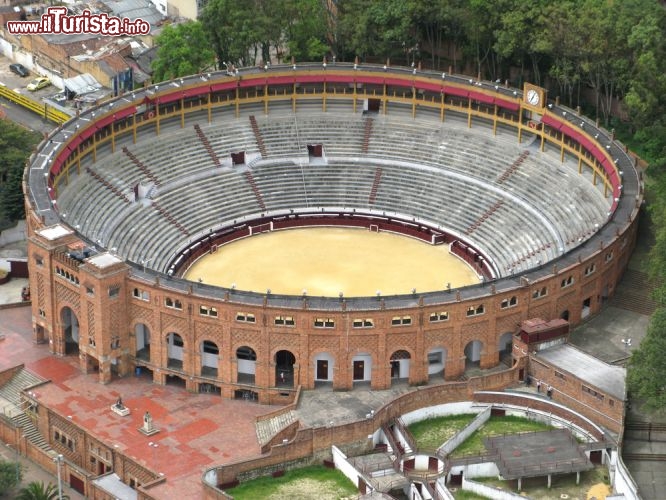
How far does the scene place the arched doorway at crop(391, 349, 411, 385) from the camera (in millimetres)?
166000

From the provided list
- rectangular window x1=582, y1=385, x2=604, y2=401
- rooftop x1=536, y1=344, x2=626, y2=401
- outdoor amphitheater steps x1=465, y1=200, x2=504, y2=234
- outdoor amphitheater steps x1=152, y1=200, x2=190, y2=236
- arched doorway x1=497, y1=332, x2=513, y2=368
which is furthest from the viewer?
outdoor amphitheater steps x1=465, y1=200, x2=504, y2=234

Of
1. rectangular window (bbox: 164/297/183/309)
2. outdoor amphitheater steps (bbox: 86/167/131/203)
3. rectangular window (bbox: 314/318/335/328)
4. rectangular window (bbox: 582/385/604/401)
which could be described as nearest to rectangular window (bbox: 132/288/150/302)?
rectangular window (bbox: 164/297/183/309)

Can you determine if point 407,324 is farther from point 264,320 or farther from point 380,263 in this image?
point 380,263

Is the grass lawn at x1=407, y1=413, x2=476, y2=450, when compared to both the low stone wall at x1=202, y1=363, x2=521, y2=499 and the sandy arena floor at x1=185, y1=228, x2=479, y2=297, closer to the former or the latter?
the low stone wall at x1=202, y1=363, x2=521, y2=499

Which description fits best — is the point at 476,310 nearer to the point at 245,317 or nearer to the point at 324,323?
the point at 324,323

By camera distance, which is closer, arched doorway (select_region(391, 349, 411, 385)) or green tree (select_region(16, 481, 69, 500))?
green tree (select_region(16, 481, 69, 500))

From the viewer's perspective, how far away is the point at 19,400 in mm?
169125

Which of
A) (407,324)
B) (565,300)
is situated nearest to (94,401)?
(407,324)

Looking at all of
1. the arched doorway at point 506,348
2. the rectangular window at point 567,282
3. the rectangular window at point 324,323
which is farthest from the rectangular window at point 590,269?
the rectangular window at point 324,323

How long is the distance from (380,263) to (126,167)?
33.9 meters

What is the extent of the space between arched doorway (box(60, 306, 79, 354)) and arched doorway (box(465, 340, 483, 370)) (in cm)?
4226

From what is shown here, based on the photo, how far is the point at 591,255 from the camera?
172625mm

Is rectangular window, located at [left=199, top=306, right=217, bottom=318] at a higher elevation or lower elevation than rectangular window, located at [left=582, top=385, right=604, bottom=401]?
higher

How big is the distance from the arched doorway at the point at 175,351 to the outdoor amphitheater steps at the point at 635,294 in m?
48.8
